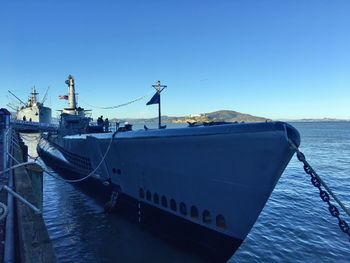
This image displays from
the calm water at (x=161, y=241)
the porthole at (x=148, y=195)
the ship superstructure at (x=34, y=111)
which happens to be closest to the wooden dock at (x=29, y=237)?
the calm water at (x=161, y=241)

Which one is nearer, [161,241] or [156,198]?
[161,241]

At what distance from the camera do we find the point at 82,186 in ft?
73.3

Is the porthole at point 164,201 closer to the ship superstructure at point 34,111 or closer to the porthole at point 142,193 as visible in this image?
the porthole at point 142,193

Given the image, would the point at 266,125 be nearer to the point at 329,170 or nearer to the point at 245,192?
the point at 245,192

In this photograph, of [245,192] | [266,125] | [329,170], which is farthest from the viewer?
[329,170]

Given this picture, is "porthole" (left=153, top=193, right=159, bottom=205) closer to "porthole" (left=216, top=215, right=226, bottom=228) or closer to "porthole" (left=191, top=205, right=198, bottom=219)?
"porthole" (left=191, top=205, right=198, bottom=219)

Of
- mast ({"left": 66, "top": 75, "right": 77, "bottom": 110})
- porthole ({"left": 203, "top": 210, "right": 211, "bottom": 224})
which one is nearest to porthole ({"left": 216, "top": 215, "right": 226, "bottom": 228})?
porthole ({"left": 203, "top": 210, "right": 211, "bottom": 224})

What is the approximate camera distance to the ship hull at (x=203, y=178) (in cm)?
830

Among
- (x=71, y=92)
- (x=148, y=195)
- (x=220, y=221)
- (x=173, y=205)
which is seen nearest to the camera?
(x=220, y=221)

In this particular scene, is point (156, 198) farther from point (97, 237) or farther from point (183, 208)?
point (97, 237)

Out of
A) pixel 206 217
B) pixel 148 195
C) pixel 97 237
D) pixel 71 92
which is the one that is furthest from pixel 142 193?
pixel 71 92

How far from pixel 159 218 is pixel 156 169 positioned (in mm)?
2120

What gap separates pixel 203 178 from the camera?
10172mm

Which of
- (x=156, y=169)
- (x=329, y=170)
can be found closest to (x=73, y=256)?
(x=156, y=169)
